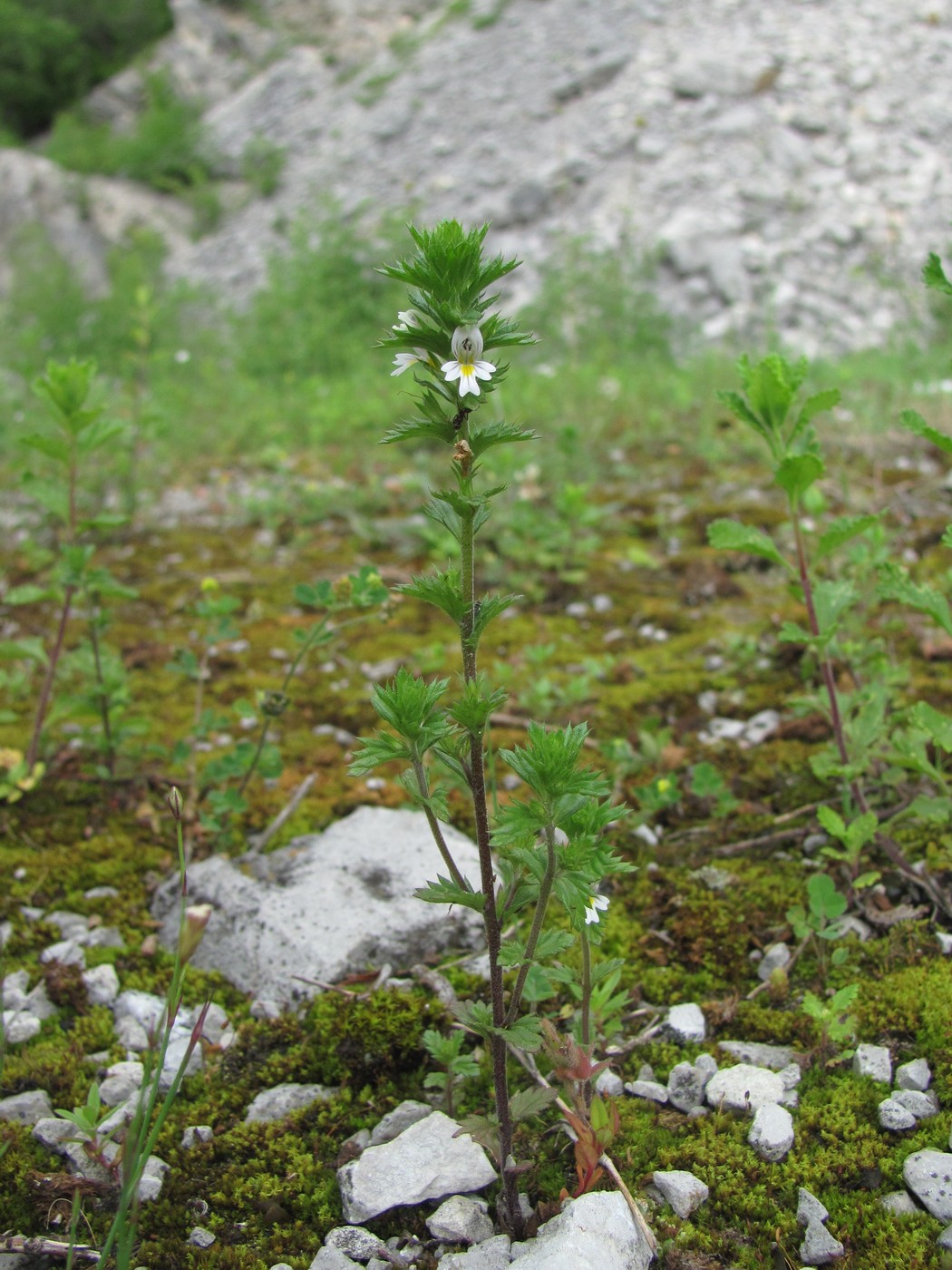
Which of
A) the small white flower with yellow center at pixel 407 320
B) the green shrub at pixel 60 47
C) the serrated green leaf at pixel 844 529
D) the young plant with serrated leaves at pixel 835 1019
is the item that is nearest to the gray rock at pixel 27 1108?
the young plant with serrated leaves at pixel 835 1019

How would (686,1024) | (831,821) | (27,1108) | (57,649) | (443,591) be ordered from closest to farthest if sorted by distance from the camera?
(443,591) < (27,1108) < (686,1024) < (831,821) < (57,649)

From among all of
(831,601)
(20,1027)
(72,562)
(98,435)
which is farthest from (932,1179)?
(98,435)

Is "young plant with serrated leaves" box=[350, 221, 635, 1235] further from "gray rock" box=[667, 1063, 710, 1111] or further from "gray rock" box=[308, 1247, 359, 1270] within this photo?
"gray rock" box=[667, 1063, 710, 1111]

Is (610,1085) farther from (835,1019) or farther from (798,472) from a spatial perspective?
(798,472)

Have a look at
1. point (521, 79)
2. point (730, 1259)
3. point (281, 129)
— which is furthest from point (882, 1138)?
point (281, 129)

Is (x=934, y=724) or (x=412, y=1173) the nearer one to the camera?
(x=412, y=1173)

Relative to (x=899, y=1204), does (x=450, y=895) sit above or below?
above

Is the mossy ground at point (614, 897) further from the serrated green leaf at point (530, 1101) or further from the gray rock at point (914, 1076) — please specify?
the serrated green leaf at point (530, 1101)
